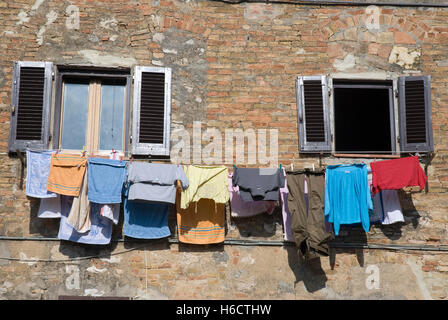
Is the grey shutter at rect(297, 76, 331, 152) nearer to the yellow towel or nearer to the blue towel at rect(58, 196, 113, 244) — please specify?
the yellow towel

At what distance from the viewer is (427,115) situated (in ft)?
22.0

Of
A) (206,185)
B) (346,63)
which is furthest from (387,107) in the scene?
(206,185)

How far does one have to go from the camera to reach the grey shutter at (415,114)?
6.64m

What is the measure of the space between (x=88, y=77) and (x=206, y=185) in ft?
7.60

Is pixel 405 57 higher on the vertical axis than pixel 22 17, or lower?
lower

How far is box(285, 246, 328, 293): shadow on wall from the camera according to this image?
6285mm

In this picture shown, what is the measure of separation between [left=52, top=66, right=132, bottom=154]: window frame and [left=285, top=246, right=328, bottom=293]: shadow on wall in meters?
2.62

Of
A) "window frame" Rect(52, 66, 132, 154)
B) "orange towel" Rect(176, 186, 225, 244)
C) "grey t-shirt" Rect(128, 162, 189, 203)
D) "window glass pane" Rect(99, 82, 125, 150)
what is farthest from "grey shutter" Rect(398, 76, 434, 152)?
"window glass pane" Rect(99, 82, 125, 150)

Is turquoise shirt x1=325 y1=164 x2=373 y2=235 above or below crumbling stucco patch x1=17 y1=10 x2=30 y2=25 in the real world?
below

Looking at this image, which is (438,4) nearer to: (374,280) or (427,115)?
(427,115)

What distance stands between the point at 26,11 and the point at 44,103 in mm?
1347

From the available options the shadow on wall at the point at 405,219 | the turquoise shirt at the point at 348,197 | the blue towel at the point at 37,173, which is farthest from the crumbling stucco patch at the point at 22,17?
the shadow on wall at the point at 405,219

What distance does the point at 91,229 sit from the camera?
608 cm

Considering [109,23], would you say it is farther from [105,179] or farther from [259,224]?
[259,224]
